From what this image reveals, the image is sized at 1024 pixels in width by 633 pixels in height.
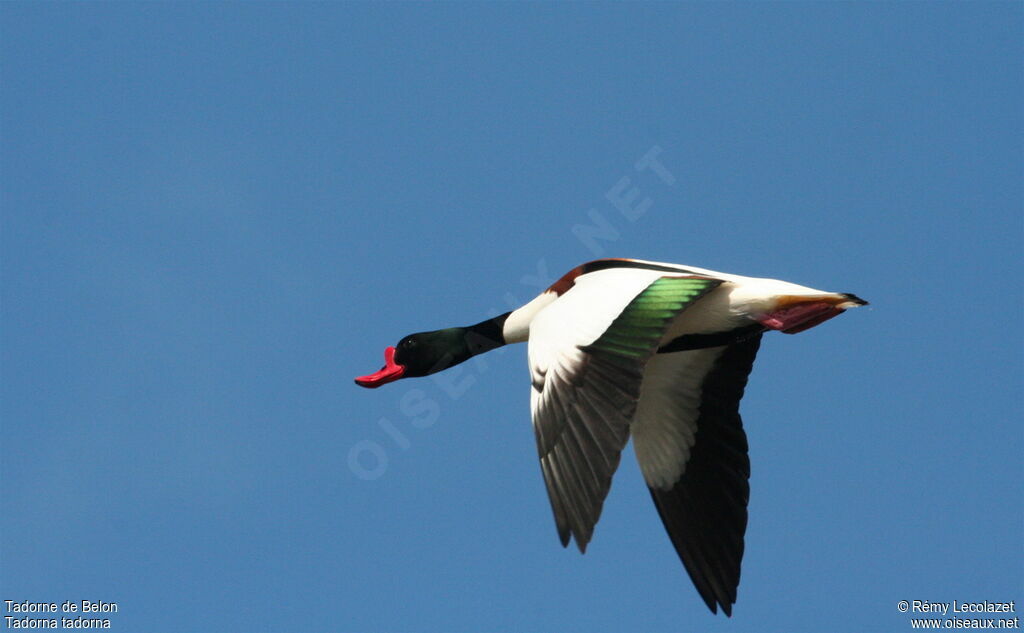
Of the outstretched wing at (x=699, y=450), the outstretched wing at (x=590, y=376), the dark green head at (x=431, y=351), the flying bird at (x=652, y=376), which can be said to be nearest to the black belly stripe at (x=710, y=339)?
the flying bird at (x=652, y=376)

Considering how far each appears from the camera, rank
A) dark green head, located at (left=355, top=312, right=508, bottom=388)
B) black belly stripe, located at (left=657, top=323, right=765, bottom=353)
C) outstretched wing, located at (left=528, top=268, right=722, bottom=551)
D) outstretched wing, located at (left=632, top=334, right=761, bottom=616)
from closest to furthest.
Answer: outstretched wing, located at (left=528, top=268, right=722, bottom=551), black belly stripe, located at (left=657, top=323, right=765, bottom=353), outstretched wing, located at (left=632, top=334, right=761, bottom=616), dark green head, located at (left=355, top=312, right=508, bottom=388)

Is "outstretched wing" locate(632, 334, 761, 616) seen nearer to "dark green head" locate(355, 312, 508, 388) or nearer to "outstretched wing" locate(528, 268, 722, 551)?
"dark green head" locate(355, 312, 508, 388)

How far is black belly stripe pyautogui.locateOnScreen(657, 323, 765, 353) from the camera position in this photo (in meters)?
9.90

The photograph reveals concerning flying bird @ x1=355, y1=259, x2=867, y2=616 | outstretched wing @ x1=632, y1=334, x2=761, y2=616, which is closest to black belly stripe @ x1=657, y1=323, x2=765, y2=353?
flying bird @ x1=355, y1=259, x2=867, y2=616

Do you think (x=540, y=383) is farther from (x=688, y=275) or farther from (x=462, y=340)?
(x=462, y=340)

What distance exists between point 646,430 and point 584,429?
289 cm

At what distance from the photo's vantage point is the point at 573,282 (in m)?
9.98

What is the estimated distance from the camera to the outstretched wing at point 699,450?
10.4 m

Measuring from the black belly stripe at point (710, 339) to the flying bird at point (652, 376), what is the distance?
1cm

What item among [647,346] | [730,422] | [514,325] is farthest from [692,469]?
[647,346]

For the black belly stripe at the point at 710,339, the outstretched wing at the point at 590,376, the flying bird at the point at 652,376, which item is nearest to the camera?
the outstretched wing at the point at 590,376

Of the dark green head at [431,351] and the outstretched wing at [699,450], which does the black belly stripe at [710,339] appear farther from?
the dark green head at [431,351]

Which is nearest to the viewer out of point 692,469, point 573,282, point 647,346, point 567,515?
point 567,515

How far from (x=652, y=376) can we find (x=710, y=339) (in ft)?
2.87
